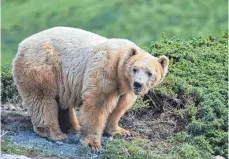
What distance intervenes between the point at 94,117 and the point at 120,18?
1444 cm

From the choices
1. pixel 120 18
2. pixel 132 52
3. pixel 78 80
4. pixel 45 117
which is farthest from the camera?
pixel 120 18

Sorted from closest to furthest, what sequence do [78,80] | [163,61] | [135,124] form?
1. [163,61]
2. [78,80]
3. [135,124]

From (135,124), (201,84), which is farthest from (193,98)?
(135,124)

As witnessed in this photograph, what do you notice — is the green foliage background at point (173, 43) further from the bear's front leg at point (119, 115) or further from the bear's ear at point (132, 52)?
the bear's ear at point (132, 52)

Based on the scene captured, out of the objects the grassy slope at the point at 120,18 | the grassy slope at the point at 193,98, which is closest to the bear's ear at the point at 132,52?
the grassy slope at the point at 193,98

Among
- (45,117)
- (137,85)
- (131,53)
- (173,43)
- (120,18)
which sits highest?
(131,53)

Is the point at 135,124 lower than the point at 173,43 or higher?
lower

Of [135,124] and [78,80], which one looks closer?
[78,80]

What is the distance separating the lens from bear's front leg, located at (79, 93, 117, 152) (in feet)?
36.4

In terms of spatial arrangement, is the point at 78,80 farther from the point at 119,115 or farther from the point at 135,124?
the point at 135,124

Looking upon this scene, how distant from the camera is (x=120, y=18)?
2534 cm

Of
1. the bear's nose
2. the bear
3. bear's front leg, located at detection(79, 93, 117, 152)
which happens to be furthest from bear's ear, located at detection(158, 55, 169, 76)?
bear's front leg, located at detection(79, 93, 117, 152)

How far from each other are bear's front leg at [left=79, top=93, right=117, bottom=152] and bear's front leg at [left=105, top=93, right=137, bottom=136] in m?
0.30

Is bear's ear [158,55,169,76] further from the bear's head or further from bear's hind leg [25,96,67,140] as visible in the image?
bear's hind leg [25,96,67,140]
